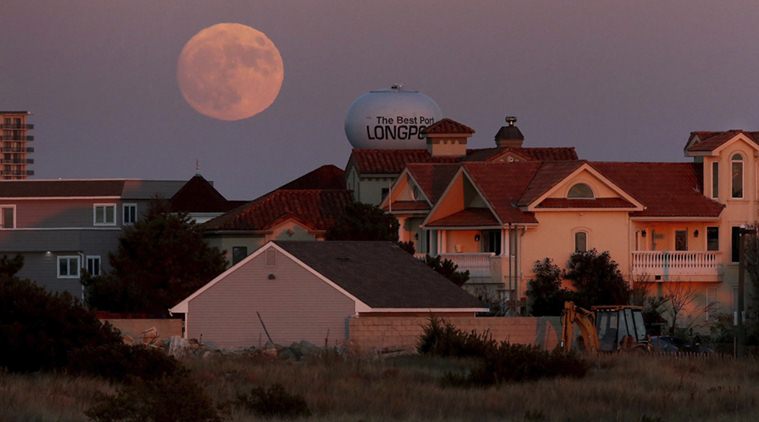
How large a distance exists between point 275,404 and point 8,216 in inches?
2811

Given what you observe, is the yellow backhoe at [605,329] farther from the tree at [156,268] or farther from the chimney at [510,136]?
the chimney at [510,136]

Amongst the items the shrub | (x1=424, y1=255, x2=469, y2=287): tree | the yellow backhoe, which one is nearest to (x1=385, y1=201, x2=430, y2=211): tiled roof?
(x1=424, y1=255, x2=469, y2=287): tree

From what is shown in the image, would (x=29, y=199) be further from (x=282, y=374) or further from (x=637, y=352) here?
(x=282, y=374)

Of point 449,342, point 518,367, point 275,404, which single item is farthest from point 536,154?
point 275,404

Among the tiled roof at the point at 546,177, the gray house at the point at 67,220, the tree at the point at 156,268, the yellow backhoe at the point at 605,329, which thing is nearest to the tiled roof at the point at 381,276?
the yellow backhoe at the point at 605,329

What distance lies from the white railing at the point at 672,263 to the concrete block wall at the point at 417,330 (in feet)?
53.8

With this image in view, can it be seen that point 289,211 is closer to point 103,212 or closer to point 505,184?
point 505,184

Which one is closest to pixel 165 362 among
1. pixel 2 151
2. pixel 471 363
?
pixel 471 363

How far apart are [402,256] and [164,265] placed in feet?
56.7

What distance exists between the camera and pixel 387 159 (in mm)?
90125

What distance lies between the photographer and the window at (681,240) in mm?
80062

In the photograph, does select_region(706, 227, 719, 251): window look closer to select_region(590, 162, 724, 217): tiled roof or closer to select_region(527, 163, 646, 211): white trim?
select_region(590, 162, 724, 217): tiled roof

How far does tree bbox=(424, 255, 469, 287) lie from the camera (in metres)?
71.5

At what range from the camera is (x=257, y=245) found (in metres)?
84.9
